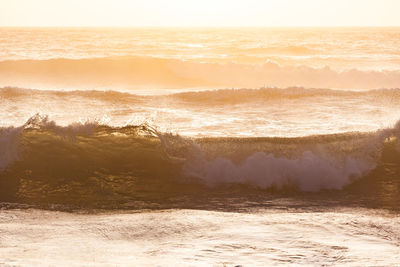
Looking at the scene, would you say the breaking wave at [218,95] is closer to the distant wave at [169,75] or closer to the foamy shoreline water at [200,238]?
the distant wave at [169,75]

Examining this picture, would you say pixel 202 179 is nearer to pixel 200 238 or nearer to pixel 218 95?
pixel 200 238

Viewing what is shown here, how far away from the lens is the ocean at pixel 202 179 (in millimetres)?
4723

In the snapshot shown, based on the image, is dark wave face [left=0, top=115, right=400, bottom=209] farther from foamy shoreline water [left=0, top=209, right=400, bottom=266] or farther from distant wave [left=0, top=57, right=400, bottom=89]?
distant wave [left=0, top=57, right=400, bottom=89]

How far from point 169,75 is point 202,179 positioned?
19.6m

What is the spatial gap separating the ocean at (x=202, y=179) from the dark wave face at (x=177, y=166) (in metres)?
0.02

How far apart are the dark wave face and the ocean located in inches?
1.0

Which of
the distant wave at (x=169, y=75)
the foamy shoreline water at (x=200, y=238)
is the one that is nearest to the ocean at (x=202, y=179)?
the foamy shoreline water at (x=200, y=238)

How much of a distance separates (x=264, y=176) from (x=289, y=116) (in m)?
5.36

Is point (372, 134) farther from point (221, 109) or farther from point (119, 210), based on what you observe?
point (221, 109)

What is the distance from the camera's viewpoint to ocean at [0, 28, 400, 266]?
4723 mm

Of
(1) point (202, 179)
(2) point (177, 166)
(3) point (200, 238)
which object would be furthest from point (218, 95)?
(3) point (200, 238)

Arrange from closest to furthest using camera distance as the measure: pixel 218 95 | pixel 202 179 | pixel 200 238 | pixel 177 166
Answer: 1. pixel 200 238
2. pixel 202 179
3. pixel 177 166
4. pixel 218 95

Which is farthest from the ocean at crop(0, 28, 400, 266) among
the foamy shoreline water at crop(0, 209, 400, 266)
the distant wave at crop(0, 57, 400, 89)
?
the distant wave at crop(0, 57, 400, 89)

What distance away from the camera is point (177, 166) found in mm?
8453
